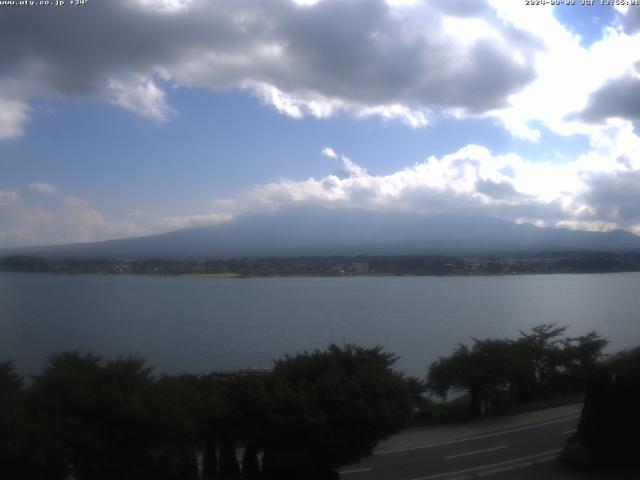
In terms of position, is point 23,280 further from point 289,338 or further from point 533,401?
point 533,401

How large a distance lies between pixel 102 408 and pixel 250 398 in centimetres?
176

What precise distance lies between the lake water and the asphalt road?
28.2ft

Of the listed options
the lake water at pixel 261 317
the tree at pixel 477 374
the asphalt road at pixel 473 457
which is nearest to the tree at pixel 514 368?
the tree at pixel 477 374

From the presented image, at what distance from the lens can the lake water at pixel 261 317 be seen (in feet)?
72.9

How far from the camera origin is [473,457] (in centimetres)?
959

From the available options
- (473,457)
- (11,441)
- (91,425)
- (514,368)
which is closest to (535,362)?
(514,368)

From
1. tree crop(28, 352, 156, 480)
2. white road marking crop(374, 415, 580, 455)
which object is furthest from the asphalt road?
tree crop(28, 352, 156, 480)

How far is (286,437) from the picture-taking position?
7.66m

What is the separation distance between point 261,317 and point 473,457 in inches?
969

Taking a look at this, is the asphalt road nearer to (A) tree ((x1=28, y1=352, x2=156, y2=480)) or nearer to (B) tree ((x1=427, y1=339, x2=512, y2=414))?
(B) tree ((x1=427, y1=339, x2=512, y2=414))

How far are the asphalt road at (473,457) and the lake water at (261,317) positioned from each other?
859cm

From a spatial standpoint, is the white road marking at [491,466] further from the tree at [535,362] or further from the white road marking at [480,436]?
the tree at [535,362]

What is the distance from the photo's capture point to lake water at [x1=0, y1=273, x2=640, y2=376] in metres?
22.2

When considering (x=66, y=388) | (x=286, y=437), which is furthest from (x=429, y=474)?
(x=66, y=388)
